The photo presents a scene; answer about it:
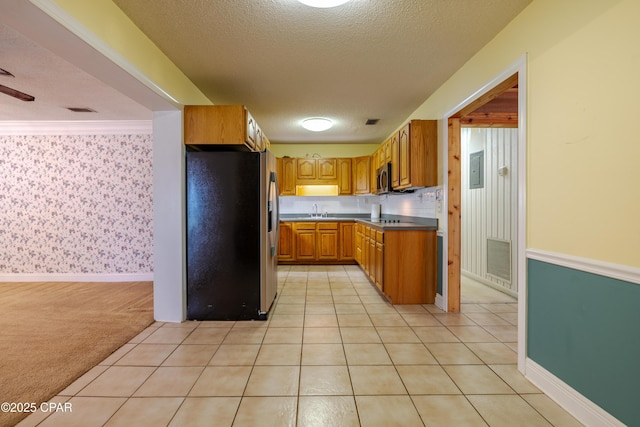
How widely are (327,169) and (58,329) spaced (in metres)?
4.71

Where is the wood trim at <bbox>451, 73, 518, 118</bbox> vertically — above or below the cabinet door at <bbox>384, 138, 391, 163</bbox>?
above

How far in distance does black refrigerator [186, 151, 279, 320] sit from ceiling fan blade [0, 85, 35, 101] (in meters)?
2.21

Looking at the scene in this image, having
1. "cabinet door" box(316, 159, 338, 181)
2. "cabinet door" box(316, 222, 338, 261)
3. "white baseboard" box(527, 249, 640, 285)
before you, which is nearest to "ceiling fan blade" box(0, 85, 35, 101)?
"cabinet door" box(316, 159, 338, 181)

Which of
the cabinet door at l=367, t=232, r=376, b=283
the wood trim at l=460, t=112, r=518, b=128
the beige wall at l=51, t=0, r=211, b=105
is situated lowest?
the cabinet door at l=367, t=232, r=376, b=283

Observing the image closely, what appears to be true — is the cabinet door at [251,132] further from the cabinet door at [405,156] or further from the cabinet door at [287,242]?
the cabinet door at [287,242]

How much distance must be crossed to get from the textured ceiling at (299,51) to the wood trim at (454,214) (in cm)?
66

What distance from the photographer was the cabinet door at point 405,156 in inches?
141

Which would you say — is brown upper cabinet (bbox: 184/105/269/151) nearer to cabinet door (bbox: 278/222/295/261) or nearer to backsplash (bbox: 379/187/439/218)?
backsplash (bbox: 379/187/439/218)

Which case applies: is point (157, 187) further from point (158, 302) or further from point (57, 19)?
point (57, 19)

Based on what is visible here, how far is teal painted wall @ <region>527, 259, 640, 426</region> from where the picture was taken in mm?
1372

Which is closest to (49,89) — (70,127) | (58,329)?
(70,127)

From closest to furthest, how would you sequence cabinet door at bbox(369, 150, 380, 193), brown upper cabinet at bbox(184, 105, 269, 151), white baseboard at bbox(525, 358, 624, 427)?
white baseboard at bbox(525, 358, 624, 427) → brown upper cabinet at bbox(184, 105, 269, 151) → cabinet door at bbox(369, 150, 380, 193)

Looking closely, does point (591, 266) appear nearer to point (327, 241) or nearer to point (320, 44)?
point (320, 44)

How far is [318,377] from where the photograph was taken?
6.59 ft
